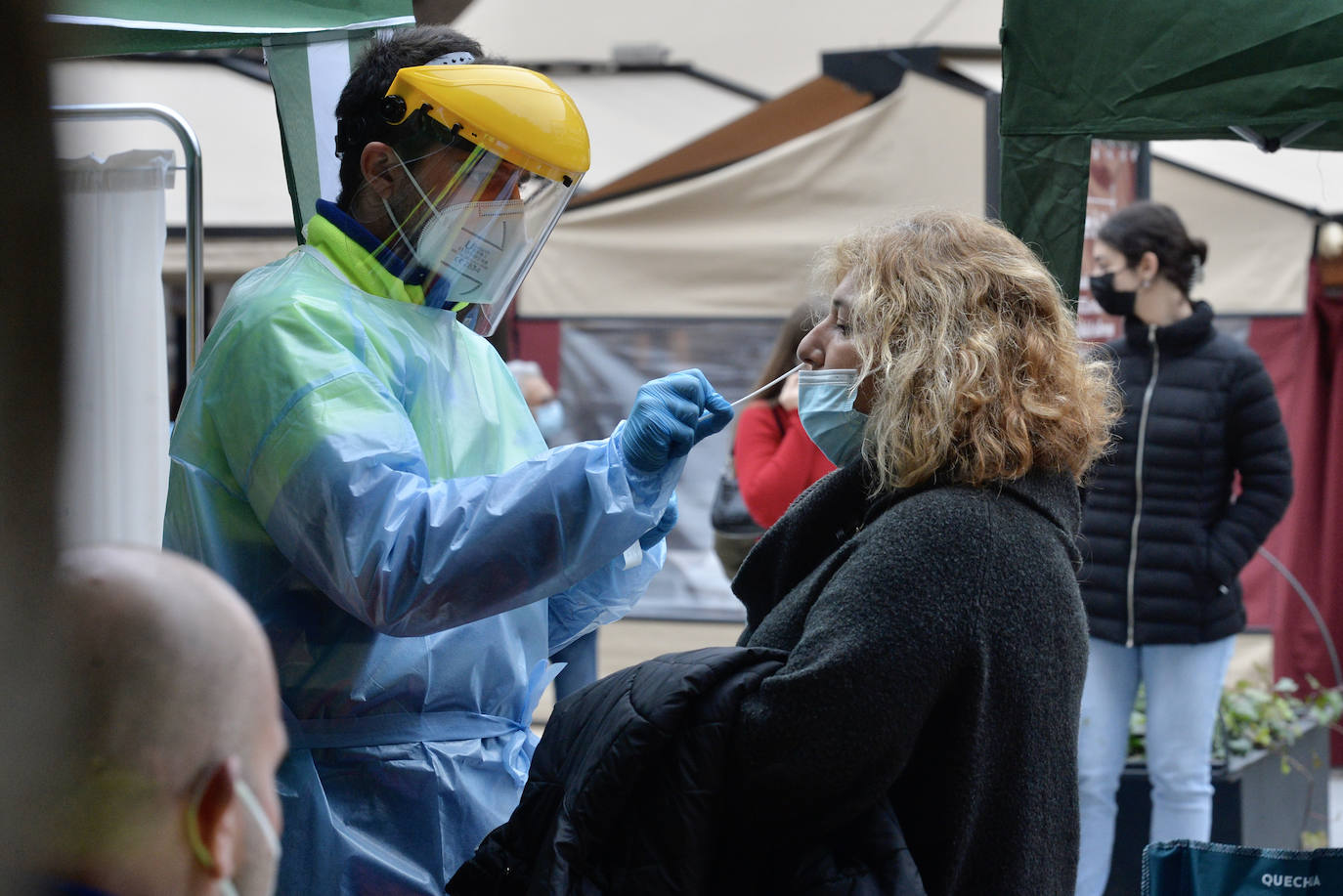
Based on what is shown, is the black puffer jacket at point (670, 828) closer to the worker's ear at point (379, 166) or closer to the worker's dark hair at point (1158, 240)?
the worker's ear at point (379, 166)

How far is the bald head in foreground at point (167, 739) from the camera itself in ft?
1.92

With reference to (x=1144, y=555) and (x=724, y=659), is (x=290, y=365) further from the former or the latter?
(x=1144, y=555)

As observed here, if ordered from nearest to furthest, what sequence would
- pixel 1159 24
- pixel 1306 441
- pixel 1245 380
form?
pixel 1159 24
pixel 1245 380
pixel 1306 441

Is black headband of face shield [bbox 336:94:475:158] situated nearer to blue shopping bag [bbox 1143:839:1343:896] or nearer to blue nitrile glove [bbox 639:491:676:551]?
blue nitrile glove [bbox 639:491:676:551]

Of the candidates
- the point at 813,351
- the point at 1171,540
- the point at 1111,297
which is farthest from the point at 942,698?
the point at 1111,297

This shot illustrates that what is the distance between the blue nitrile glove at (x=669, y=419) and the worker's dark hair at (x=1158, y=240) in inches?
97.7

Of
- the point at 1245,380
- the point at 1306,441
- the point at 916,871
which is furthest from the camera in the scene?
the point at 1306,441

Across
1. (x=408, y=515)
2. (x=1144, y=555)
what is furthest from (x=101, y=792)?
(x=1144, y=555)

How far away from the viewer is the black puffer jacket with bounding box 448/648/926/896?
1.48 m

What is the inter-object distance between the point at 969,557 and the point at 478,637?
0.65 meters

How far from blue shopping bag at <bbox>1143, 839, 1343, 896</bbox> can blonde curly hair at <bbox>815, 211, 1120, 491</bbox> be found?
1116 mm

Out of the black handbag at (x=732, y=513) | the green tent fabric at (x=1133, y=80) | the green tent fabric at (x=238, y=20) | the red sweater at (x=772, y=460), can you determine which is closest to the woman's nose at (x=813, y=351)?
the green tent fabric at (x=1133, y=80)

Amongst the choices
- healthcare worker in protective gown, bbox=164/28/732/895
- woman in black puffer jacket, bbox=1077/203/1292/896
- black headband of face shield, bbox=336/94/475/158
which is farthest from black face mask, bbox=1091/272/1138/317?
black headband of face shield, bbox=336/94/475/158

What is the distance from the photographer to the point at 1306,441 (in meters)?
6.62
